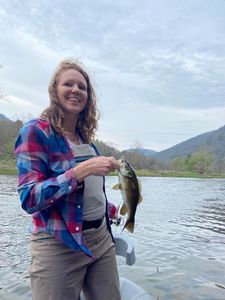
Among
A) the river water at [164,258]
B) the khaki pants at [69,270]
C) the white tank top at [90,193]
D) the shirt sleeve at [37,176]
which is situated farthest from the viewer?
the river water at [164,258]

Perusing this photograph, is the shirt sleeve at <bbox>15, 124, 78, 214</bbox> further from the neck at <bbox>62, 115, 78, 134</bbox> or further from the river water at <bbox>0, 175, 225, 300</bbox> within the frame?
the river water at <bbox>0, 175, 225, 300</bbox>

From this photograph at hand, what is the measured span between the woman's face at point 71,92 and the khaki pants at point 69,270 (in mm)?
1014

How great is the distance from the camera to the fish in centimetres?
307

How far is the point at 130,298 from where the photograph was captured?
14.1 ft

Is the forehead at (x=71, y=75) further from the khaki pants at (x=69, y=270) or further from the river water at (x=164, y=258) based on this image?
the river water at (x=164, y=258)

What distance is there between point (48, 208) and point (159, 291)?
17.2 ft

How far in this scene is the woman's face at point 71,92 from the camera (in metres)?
2.98

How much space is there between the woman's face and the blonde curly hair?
47 mm

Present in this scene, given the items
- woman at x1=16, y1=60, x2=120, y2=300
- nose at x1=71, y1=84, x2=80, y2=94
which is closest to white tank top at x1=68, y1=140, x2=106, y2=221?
woman at x1=16, y1=60, x2=120, y2=300

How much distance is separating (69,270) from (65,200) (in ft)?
1.74

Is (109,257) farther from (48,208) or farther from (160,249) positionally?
(160,249)

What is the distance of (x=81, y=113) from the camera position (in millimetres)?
3260

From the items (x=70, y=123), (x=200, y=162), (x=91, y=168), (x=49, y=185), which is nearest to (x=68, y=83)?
(x=70, y=123)

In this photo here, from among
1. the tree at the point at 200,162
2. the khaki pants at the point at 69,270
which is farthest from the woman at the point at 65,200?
the tree at the point at 200,162
